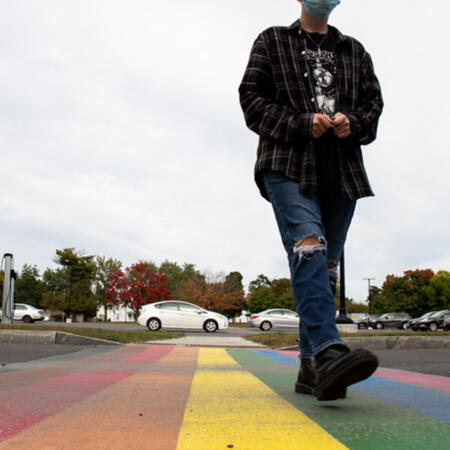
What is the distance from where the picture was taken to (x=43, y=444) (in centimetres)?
148

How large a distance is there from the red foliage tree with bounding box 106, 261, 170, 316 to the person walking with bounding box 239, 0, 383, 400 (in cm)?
4905

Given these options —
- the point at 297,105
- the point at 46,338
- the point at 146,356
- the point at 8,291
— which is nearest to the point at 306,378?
the point at 297,105

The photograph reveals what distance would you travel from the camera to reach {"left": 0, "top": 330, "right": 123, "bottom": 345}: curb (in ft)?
29.4

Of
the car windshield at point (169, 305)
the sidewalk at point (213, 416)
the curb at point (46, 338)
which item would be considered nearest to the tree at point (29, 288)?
the car windshield at point (169, 305)

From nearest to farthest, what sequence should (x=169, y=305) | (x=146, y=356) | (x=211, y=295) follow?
(x=146, y=356) → (x=169, y=305) → (x=211, y=295)

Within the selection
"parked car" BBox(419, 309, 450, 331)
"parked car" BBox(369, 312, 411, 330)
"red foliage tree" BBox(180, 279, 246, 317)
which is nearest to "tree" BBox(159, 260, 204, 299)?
"red foliage tree" BBox(180, 279, 246, 317)

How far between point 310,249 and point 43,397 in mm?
1585

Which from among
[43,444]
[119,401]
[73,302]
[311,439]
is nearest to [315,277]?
[311,439]

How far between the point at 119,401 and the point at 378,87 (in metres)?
2.30

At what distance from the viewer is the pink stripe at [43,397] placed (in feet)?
6.01

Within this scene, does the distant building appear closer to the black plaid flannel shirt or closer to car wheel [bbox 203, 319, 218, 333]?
car wheel [bbox 203, 319, 218, 333]

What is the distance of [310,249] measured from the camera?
2338 mm

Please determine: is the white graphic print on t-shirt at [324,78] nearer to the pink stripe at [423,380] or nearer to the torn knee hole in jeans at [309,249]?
the torn knee hole in jeans at [309,249]

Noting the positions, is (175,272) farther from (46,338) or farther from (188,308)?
(46,338)
